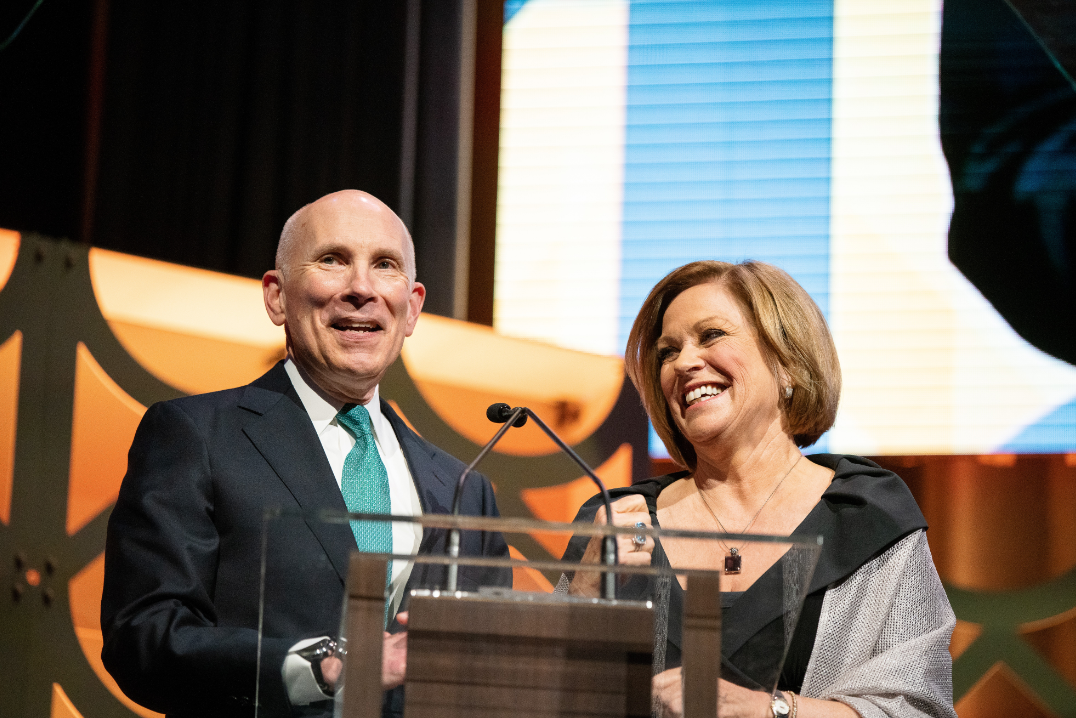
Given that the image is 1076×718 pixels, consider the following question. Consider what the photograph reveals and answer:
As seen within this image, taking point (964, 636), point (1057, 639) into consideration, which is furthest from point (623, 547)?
point (1057, 639)

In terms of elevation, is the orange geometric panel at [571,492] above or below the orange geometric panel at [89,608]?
above

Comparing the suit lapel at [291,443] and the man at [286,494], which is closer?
the man at [286,494]

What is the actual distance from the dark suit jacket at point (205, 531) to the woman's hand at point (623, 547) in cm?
13

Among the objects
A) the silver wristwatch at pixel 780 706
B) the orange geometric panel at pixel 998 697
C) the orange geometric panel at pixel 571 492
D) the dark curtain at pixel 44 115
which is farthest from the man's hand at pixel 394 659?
the dark curtain at pixel 44 115

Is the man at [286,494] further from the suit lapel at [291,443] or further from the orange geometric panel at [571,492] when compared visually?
the orange geometric panel at [571,492]

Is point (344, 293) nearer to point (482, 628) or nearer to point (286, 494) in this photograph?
point (286, 494)

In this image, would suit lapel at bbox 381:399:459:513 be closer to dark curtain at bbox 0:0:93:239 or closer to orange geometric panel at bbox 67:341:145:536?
orange geometric panel at bbox 67:341:145:536

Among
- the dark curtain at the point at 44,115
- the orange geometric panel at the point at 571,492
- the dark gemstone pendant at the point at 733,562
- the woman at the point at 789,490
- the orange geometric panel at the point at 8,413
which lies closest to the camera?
the dark gemstone pendant at the point at 733,562

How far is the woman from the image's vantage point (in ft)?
6.20

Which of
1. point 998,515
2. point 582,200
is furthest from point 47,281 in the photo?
point 998,515

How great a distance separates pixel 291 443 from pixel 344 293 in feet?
1.08

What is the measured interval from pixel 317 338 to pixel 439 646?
1.09 metres

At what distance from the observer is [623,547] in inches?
62.6

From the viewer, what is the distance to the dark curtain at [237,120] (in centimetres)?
420
